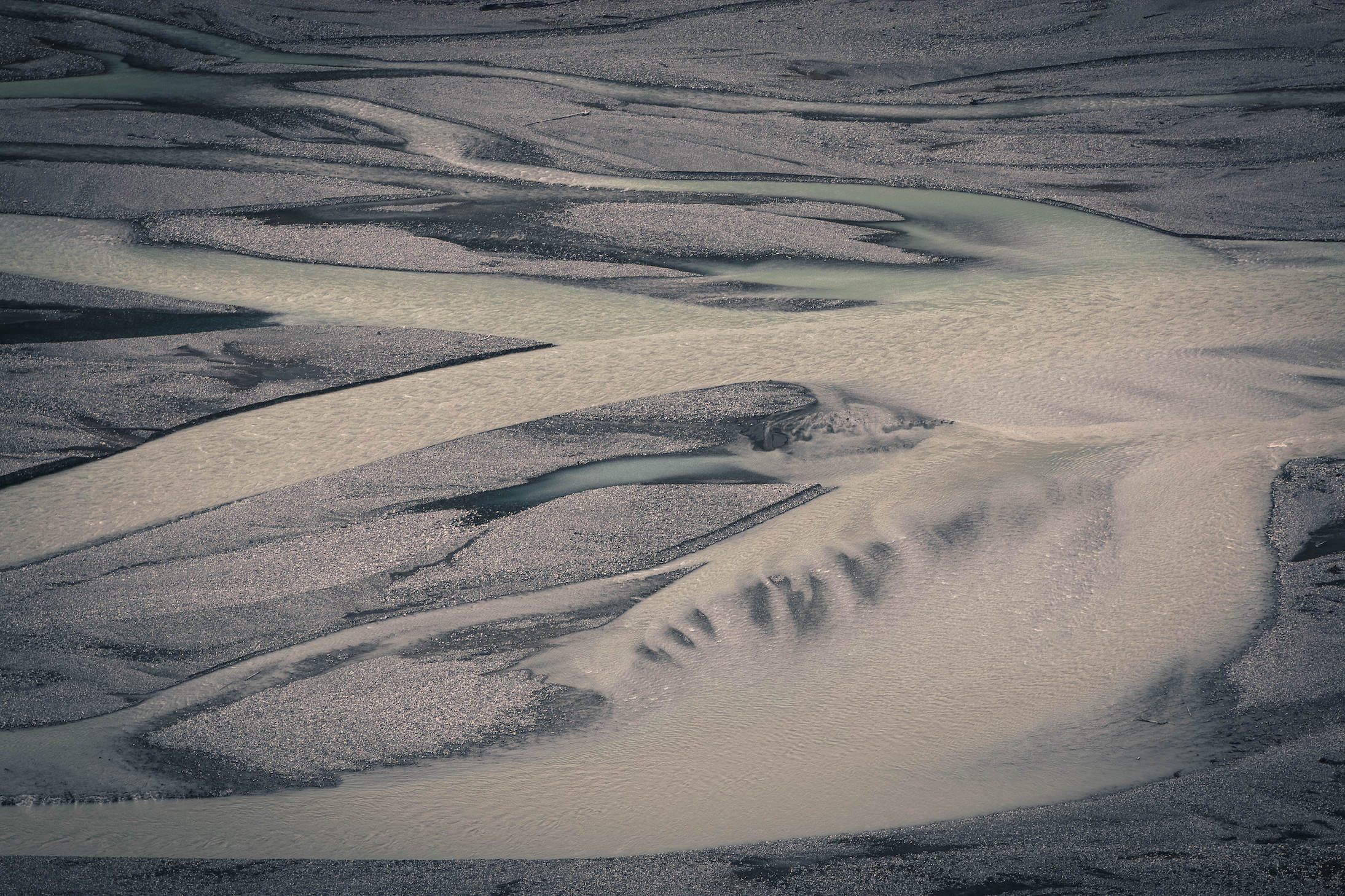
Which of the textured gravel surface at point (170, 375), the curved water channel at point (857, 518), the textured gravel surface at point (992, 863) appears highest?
the textured gravel surface at point (170, 375)

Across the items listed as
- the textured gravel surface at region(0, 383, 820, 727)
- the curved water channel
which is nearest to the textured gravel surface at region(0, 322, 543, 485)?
the curved water channel

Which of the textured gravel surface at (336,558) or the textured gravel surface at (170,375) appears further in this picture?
the textured gravel surface at (170,375)

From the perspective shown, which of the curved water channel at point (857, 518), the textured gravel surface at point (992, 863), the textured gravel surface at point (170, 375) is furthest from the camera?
the textured gravel surface at point (170, 375)

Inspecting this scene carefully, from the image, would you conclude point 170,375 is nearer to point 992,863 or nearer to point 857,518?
point 857,518

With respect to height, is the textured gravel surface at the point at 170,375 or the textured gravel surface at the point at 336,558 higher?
the textured gravel surface at the point at 170,375

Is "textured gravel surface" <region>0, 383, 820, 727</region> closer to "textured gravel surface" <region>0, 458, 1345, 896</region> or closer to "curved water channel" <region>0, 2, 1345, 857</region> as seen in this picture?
"curved water channel" <region>0, 2, 1345, 857</region>

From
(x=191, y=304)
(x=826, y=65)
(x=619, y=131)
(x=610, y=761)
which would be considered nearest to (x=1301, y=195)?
(x=826, y=65)

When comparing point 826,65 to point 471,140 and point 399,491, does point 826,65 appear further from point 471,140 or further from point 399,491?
point 399,491

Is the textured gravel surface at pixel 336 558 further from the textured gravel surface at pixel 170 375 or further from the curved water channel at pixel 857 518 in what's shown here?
the textured gravel surface at pixel 170 375

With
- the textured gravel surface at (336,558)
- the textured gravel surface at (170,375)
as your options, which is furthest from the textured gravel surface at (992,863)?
the textured gravel surface at (170,375)

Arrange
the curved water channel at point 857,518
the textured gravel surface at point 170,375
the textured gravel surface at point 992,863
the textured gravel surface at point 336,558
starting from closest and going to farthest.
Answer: the textured gravel surface at point 992,863
the curved water channel at point 857,518
the textured gravel surface at point 336,558
the textured gravel surface at point 170,375
